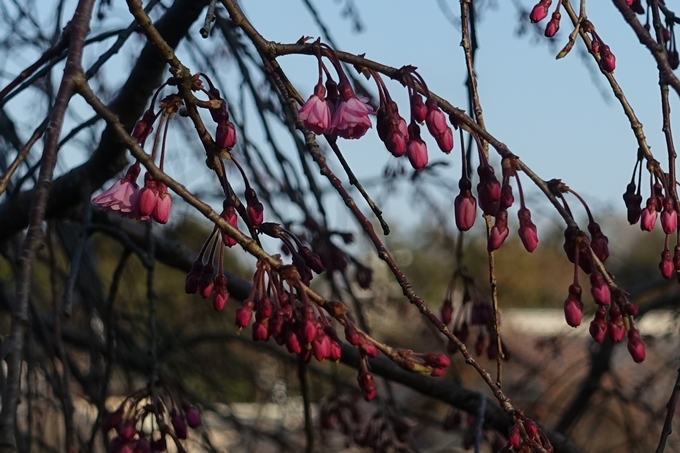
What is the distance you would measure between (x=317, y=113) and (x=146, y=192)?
27 centimetres

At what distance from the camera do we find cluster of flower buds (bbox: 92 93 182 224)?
1.22 meters

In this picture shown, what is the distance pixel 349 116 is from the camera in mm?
1243

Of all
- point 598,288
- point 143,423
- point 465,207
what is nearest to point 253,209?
point 465,207

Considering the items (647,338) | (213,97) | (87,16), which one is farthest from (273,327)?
(647,338)

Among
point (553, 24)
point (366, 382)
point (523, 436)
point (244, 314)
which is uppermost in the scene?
point (553, 24)

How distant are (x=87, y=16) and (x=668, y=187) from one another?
3.14ft

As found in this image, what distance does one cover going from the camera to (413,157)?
4.14 ft

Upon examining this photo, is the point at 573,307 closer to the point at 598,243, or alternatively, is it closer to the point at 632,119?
the point at 598,243

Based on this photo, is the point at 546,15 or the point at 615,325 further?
the point at 546,15

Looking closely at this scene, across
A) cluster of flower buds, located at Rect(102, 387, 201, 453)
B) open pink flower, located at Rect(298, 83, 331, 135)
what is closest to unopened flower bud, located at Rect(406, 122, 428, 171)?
open pink flower, located at Rect(298, 83, 331, 135)

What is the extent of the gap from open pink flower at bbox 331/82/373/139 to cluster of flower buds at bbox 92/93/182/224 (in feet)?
0.76

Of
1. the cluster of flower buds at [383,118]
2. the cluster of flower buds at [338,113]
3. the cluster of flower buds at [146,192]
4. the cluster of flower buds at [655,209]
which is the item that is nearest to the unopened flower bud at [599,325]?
the cluster of flower buds at [655,209]

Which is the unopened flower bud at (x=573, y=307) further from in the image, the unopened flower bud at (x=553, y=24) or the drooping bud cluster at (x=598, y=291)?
Result: the unopened flower bud at (x=553, y=24)

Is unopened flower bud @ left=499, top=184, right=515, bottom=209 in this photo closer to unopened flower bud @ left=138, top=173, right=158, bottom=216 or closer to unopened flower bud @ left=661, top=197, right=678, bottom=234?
unopened flower bud @ left=661, top=197, right=678, bottom=234
